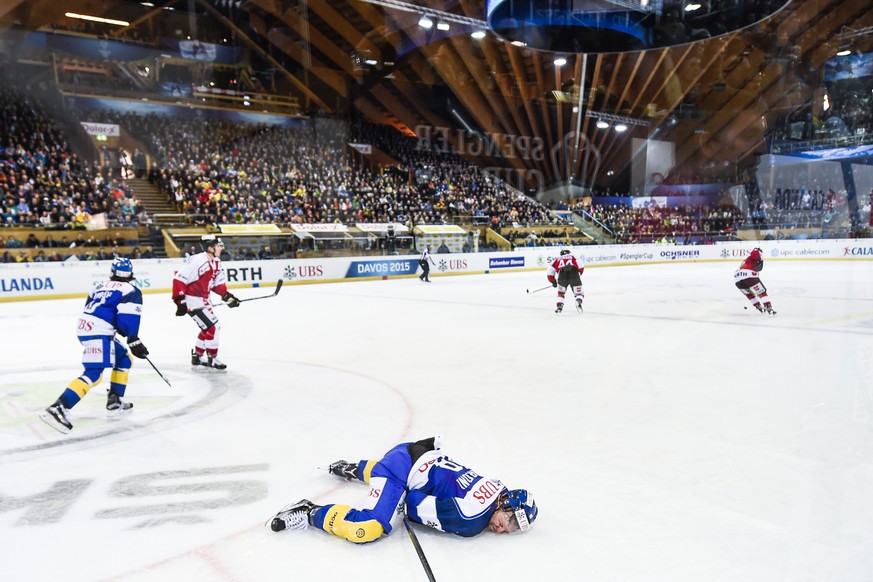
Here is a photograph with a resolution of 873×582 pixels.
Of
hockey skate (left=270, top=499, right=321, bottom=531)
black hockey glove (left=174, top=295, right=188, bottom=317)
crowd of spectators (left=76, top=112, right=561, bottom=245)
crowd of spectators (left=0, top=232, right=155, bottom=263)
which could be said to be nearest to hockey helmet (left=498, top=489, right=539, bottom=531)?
hockey skate (left=270, top=499, right=321, bottom=531)

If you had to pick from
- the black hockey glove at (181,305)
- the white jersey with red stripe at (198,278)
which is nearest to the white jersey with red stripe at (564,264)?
the white jersey with red stripe at (198,278)

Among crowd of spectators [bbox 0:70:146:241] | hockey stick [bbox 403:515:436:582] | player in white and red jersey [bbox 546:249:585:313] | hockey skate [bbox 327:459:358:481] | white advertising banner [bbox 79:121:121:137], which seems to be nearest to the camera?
hockey stick [bbox 403:515:436:582]

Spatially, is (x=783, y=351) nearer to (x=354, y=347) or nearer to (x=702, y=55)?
(x=354, y=347)

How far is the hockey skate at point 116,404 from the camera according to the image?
432 cm

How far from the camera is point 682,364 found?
5.53m

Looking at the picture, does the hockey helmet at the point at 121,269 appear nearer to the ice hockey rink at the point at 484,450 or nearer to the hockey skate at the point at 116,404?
the hockey skate at the point at 116,404

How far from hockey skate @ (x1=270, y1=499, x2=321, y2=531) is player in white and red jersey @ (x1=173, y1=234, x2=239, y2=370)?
3.49 m

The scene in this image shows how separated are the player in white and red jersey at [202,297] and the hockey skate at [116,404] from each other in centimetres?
131

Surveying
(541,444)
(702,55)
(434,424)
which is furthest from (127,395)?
(702,55)

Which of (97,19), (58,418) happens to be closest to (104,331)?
(58,418)

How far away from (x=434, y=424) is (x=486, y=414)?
1.40 ft

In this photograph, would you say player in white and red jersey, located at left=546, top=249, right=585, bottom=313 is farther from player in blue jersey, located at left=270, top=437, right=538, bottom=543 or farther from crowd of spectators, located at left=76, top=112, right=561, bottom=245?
crowd of spectators, located at left=76, top=112, right=561, bottom=245

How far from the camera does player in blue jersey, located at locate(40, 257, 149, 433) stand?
388 centimetres

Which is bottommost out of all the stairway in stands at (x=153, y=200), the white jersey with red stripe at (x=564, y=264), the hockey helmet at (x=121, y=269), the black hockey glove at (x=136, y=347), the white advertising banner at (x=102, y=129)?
the black hockey glove at (x=136, y=347)
